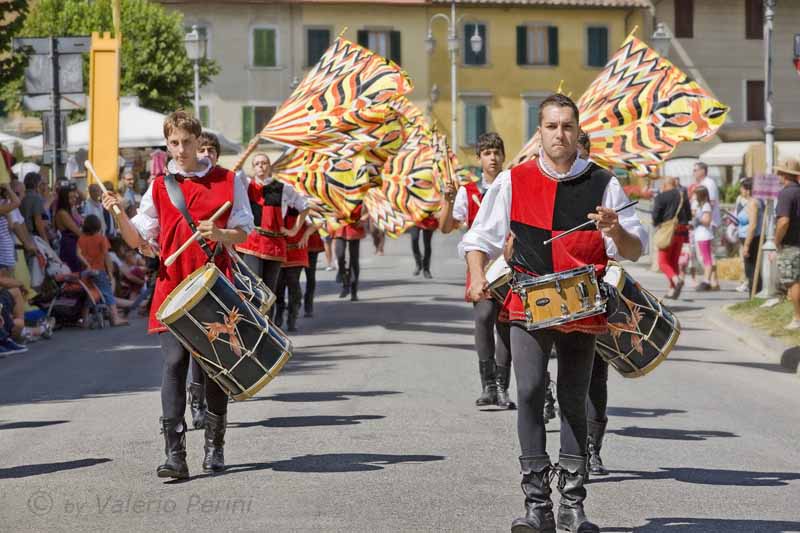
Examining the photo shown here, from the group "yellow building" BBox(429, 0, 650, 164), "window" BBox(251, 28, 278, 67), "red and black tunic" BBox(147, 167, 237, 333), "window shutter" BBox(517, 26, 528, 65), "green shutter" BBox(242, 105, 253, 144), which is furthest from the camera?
"window shutter" BBox(517, 26, 528, 65)

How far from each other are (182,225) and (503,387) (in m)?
3.33

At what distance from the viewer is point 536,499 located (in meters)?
6.36

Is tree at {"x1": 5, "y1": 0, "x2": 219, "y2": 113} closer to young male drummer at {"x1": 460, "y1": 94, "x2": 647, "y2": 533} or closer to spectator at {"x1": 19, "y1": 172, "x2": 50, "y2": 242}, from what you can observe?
spectator at {"x1": 19, "y1": 172, "x2": 50, "y2": 242}

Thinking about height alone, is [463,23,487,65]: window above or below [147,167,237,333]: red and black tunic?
above

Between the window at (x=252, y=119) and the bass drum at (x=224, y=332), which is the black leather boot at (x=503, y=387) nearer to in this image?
the bass drum at (x=224, y=332)

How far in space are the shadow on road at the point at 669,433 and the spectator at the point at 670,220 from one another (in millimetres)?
12054

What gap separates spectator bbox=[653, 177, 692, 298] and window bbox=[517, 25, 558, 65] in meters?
41.2

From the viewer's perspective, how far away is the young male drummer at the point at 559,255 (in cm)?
646

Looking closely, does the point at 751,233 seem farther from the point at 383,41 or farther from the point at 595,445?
the point at 383,41

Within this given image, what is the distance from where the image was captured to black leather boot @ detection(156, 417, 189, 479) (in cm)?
779

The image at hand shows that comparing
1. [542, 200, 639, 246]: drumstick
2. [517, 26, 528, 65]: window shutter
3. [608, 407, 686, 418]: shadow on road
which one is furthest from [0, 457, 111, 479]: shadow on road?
[517, 26, 528, 65]: window shutter

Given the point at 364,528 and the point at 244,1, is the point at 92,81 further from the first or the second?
the point at 244,1

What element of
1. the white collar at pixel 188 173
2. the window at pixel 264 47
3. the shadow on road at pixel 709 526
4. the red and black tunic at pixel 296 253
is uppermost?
the window at pixel 264 47

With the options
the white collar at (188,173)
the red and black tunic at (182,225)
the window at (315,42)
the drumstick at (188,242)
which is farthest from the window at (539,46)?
the drumstick at (188,242)
